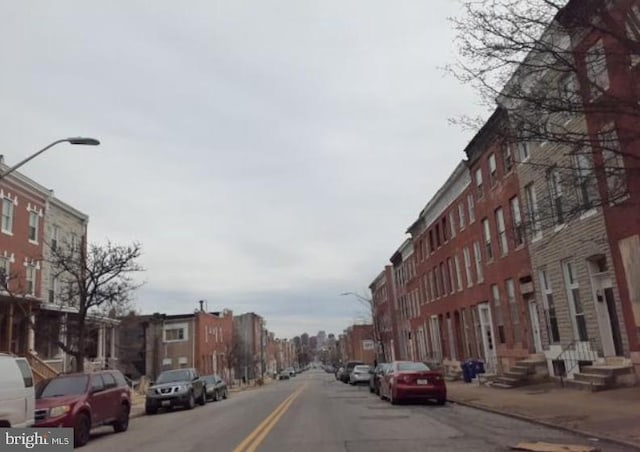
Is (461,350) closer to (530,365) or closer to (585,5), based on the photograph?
(530,365)

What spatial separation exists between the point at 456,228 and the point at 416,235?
12116 mm

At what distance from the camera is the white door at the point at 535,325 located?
24172mm

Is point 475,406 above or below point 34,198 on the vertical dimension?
below

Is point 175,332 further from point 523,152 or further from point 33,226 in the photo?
point 523,152

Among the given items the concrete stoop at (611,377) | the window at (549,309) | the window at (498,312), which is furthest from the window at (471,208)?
the concrete stoop at (611,377)

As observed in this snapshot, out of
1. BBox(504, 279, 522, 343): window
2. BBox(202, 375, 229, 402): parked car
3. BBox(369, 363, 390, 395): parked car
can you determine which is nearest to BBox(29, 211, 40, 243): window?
BBox(202, 375, 229, 402): parked car

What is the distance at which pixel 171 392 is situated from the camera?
24.5m

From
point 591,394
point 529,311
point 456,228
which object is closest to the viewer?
point 591,394

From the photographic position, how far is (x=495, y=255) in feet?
94.0

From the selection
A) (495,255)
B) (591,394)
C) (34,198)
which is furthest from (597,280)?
(34,198)

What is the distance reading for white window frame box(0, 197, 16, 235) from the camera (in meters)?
29.1

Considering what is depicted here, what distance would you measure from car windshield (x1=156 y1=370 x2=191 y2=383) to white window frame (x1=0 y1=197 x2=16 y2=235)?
10799mm

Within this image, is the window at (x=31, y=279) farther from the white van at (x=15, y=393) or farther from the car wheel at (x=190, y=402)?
the white van at (x=15, y=393)

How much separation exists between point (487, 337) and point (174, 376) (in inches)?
627
